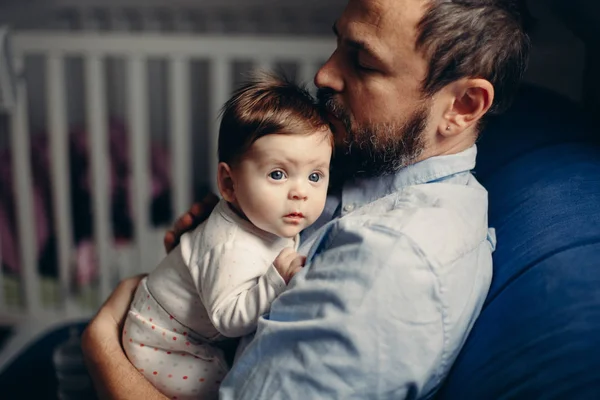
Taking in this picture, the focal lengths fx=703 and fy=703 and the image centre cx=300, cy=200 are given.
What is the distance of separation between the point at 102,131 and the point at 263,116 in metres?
1.24

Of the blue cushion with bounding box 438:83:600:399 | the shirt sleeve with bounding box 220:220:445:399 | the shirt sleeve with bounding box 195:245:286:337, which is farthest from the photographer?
the shirt sleeve with bounding box 195:245:286:337

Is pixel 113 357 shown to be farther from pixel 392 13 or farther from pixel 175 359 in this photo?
pixel 392 13

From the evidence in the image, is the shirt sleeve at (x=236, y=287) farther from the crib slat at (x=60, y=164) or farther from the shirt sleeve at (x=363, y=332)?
the crib slat at (x=60, y=164)

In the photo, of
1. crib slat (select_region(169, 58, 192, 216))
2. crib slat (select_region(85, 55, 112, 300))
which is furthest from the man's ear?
crib slat (select_region(85, 55, 112, 300))

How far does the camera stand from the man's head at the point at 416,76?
97 cm

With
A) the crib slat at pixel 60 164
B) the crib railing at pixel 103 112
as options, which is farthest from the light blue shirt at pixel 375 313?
the crib slat at pixel 60 164

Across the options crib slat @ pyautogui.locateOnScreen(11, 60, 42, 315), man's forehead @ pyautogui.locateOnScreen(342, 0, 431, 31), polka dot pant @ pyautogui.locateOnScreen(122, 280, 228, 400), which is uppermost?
man's forehead @ pyautogui.locateOnScreen(342, 0, 431, 31)

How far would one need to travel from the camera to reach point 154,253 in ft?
7.30

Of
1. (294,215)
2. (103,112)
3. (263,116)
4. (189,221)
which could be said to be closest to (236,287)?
(294,215)

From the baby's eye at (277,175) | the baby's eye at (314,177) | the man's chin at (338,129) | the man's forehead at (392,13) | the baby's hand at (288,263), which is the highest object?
the man's forehead at (392,13)

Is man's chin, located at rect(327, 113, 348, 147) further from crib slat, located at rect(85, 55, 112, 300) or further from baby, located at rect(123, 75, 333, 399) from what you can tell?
crib slat, located at rect(85, 55, 112, 300)

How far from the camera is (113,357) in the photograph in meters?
1.11

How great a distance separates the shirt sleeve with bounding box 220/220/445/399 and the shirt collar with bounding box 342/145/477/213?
21 cm

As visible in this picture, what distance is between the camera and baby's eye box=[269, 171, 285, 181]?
949mm
